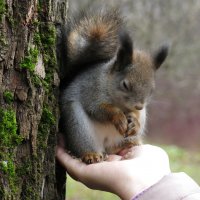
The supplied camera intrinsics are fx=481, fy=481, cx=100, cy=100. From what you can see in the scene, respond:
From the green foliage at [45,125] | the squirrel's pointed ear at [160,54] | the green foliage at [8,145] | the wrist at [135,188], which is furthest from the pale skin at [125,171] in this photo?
the squirrel's pointed ear at [160,54]

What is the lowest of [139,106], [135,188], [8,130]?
[135,188]

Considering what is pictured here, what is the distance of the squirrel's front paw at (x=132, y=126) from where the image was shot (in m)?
1.50

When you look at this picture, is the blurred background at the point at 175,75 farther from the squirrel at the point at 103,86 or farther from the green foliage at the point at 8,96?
the green foliage at the point at 8,96

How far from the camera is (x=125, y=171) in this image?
1.20 meters

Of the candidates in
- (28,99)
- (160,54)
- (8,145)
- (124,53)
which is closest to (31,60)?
(28,99)

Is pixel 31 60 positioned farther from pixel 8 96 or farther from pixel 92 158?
pixel 92 158

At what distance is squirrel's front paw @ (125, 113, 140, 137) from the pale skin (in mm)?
151

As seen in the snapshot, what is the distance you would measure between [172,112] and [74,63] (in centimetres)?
674

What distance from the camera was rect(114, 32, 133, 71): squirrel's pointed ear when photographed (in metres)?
1.40

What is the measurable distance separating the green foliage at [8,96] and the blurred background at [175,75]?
5.83 meters

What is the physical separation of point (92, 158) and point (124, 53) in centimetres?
36

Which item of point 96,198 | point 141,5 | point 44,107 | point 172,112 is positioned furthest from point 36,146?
point 172,112

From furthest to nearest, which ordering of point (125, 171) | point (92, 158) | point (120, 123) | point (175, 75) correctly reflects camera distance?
point (175, 75) → point (120, 123) → point (92, 158) → point (125, 171)

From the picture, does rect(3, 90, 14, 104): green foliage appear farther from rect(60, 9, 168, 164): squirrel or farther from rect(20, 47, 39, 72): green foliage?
rect(60, 9, 168, 164): squirrel
